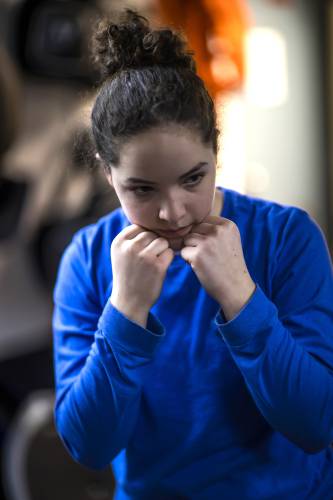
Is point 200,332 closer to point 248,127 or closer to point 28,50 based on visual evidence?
point 28,50

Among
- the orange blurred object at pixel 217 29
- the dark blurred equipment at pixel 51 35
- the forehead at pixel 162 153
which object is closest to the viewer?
the forehead at pixel 162 153

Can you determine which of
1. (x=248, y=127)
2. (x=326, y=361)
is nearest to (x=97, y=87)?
(x=326, y=361)

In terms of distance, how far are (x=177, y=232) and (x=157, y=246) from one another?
0.06ft

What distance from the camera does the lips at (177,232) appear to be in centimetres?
44

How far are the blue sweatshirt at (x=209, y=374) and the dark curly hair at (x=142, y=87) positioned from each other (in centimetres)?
11

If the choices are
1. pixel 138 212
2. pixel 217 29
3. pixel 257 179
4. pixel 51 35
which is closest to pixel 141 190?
pixel 138 212

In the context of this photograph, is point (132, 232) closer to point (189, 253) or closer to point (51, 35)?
point (189, 253)

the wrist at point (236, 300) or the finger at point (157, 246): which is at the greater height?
the finger at point (157, 246)

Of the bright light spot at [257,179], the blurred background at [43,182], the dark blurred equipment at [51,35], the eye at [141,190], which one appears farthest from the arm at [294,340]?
the bright light spot at [257,179]

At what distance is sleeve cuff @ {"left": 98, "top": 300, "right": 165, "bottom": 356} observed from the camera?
0.44 m

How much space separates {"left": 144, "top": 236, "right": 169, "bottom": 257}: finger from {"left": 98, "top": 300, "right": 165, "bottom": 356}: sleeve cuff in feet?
0.17

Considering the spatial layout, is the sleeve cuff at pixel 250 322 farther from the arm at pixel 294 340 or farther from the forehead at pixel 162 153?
the forehead at pixel 162 153

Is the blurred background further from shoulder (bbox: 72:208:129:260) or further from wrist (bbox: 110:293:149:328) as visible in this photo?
wrist (bbox: 110:293:149:328)

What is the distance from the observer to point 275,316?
433mm
